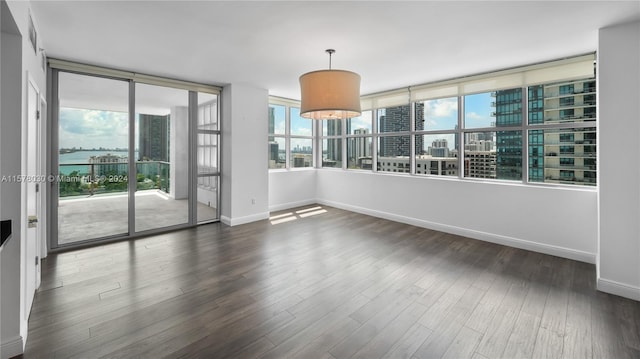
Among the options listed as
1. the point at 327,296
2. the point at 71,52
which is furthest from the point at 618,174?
the point at 71,52

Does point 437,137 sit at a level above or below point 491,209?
above

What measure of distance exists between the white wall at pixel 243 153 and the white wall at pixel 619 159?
4.85 m

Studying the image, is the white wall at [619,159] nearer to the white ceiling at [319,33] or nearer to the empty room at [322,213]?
the empty room at [322,213]

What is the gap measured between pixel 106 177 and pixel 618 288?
6.43 metres

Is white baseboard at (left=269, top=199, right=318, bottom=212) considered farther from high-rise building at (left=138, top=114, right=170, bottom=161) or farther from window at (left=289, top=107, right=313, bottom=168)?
high-rise building at (left=138, top=114, right=170, bottom=161)

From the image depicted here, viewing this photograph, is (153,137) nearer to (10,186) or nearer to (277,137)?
(277,137)

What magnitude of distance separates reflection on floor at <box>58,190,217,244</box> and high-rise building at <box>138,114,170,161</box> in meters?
0.60

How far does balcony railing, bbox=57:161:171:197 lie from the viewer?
13.1ft

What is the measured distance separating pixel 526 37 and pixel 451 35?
33.0 inches

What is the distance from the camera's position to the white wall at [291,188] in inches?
254

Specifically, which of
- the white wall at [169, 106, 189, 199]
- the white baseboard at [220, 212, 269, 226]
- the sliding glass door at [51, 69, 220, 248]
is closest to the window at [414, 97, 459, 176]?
the white baseboard at [220, 212, 269, 226]

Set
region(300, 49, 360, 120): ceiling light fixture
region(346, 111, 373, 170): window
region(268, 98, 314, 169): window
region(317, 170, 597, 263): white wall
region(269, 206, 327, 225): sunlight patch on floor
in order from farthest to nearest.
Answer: region(268, 98, 314, 169): window → region(346, 111, 373, 170): window → region(269, 206, 327, 225): sunlight patch on floor → region(317, 170, 597, 263): white wall → region(300, 49, 360, 120): ceiling light fixture

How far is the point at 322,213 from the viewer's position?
616 centimetres

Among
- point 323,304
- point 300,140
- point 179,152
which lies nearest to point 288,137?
point 300,140
